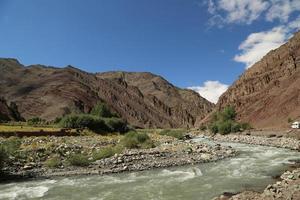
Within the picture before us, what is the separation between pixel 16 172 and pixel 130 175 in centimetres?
791

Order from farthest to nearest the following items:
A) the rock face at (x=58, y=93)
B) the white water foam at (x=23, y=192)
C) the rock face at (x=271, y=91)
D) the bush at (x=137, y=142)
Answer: the rock face at (x=58, y=93) → the rock face at (x=271, y=91) → the bush at (x=137, y=142) → the white water foam at (x=23, y=192)

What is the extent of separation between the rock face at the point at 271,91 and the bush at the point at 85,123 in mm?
42081

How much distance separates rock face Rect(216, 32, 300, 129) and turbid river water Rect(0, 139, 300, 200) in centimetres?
6369

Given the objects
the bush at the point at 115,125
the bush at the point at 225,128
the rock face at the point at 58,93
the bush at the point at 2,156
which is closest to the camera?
the bush at the point at 2,156

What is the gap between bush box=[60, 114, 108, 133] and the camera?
66.4 m

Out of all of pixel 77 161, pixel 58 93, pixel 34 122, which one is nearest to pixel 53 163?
pixel 77 161

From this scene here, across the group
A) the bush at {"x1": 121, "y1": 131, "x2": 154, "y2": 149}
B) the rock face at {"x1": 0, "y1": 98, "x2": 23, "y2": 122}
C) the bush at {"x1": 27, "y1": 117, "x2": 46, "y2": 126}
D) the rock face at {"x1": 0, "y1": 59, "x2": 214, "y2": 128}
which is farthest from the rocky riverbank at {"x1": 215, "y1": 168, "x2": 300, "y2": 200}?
the rock face at {"x1": 0, "y1": 59, "x2": 214, "y2": 128}

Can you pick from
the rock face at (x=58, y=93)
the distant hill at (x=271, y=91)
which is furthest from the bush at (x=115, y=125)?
the rock face at (x=58, y=93)

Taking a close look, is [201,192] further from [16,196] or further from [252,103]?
[252,103]

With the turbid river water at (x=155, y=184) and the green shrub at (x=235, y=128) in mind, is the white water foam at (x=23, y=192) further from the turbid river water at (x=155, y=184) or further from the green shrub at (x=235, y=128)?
the green shrub at (x=235, y=128)

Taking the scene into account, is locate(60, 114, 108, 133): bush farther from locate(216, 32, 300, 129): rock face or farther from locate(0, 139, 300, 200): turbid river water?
locate(216, 32, 300, 129): rock face

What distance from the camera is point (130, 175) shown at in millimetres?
26734

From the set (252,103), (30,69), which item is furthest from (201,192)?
(30,69)

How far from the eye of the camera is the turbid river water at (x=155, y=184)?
831 inches
